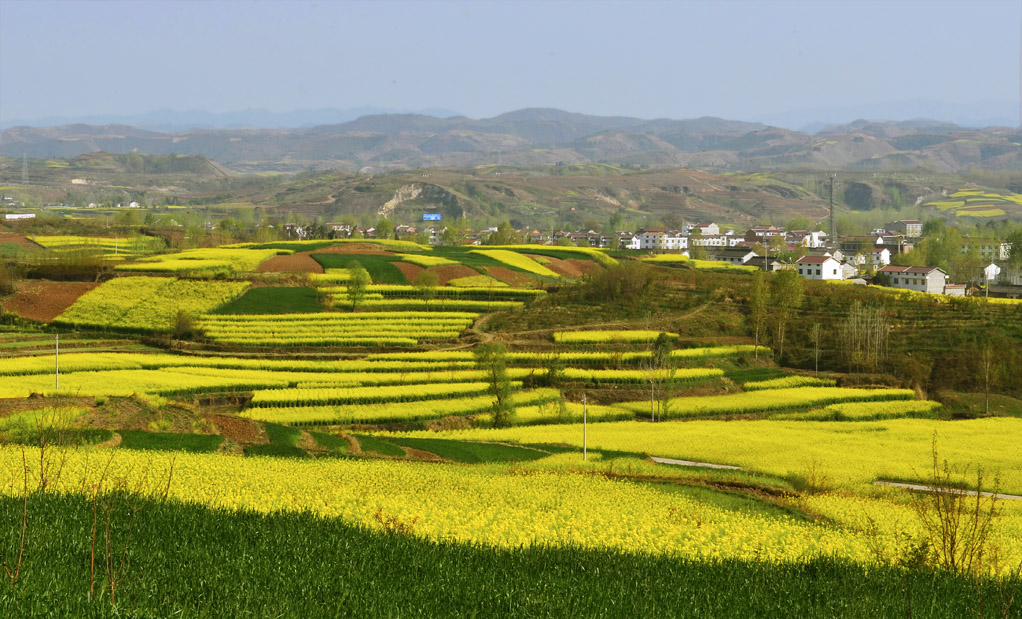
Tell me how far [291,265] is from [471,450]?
5797cm

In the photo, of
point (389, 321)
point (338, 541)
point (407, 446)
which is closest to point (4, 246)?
point (389, 321)

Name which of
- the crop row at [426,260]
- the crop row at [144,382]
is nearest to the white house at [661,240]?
the crop row at [426,260]

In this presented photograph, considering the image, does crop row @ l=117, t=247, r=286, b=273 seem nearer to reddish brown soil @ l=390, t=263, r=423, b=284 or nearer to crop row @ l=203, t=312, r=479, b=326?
reddish brown soil @ l=390, t=263, r=423, b=284

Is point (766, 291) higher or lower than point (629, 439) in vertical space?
higher

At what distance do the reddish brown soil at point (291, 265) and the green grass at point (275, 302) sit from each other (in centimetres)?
970

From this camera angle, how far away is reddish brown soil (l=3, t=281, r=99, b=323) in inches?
2726

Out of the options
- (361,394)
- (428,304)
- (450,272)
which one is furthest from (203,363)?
(450,272)

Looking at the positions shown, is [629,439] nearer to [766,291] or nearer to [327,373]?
[327,373]

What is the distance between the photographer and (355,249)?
11169 centimetres

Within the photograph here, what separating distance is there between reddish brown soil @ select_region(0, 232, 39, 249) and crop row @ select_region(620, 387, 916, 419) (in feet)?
259

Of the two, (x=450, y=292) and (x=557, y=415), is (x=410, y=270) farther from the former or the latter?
(x=557, y=415)

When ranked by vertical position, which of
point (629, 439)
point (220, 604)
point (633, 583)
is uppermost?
point (220, 604)

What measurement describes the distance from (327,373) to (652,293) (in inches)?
1485

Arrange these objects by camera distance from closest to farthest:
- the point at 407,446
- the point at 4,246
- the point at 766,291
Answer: the point at 407,446, the point at 766,291, the point at 4,246
